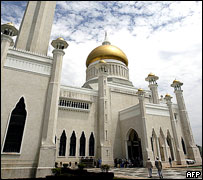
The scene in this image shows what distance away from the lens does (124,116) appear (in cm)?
1973

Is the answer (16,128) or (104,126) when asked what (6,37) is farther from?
(104,126)

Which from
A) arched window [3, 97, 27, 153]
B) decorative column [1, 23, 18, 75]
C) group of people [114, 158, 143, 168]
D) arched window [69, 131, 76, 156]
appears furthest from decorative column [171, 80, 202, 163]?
decorative column [1, 23, 18, 75]

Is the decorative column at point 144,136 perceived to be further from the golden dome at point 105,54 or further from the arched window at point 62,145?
the golden dome at point 105,54

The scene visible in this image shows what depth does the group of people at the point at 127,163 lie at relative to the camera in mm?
16766

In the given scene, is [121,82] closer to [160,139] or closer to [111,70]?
[111,70]

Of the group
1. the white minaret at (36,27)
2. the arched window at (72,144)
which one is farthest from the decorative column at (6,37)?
the arched window at (72,144)

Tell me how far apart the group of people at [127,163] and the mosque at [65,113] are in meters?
0.60

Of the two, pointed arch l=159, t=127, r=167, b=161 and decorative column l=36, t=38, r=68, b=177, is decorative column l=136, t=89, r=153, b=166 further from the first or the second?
decorative column l=36, t=38, r=68, b=177

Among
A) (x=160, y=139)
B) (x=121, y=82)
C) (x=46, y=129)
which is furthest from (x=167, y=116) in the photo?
(x=46, y=129)

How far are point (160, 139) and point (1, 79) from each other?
56.6ft

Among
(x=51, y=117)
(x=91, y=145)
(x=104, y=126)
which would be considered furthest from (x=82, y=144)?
(x=51, y=117)

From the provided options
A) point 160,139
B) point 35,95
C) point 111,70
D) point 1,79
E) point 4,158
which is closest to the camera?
point 4,158

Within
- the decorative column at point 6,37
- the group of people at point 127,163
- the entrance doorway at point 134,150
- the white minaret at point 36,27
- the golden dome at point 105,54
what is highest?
the golden dome at point 105,54

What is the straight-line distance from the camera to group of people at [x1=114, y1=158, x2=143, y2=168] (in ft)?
55.0
